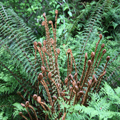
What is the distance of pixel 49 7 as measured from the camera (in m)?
2.51

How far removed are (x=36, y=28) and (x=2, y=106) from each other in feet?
5.18

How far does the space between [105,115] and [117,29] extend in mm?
2019

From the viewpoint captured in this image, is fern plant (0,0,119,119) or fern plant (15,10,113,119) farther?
fern plant (0,0,119,119)

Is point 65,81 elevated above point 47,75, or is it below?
above

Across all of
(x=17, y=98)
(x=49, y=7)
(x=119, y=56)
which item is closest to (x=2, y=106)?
(x=17, y=98)

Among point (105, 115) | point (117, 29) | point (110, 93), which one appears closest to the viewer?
point (105, 115)

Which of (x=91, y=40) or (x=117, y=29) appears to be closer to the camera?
(x=91, y=40)

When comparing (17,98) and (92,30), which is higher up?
(92,30)

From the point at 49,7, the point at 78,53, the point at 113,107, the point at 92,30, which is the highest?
the point at 49,7

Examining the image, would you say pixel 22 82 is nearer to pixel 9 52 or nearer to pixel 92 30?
pixel 9 52

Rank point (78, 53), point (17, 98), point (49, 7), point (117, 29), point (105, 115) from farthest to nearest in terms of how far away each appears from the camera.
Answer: point (49, 7) → point (117, 29) → point (78, 53) → point (17, 98) → point (105, 115)

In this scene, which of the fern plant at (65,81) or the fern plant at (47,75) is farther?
the fern plant at (47,75)

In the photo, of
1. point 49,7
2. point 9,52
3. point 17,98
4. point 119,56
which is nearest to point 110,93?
point 119,56

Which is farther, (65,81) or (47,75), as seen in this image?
(47,75)
